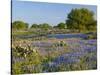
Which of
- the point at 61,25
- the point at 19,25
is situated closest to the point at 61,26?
the point at 61,25

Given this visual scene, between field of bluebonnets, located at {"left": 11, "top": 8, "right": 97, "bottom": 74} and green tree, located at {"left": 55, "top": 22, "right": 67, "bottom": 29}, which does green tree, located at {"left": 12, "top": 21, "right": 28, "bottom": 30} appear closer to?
field of bluebonnets, located at {"left": 11, "top": 8, "right": 97, "bottom": 74}

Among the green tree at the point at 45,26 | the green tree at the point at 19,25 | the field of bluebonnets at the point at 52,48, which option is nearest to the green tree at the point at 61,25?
the field of bluebonnets at the point at 52,48

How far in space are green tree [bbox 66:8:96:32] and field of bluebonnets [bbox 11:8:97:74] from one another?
1 cm

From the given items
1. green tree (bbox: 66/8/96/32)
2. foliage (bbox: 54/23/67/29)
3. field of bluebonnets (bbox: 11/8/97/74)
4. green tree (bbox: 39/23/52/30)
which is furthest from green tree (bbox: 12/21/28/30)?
green tree (bbox: 66/8/96/32)

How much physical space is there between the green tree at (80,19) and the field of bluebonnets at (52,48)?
14 millimetres

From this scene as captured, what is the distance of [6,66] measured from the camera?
2.49 meters

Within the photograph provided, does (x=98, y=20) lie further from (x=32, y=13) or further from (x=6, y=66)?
(x=6, y=66)

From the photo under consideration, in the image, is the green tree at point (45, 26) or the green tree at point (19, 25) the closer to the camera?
the green tree at point (19, 25)

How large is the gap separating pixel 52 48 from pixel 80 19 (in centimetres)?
51

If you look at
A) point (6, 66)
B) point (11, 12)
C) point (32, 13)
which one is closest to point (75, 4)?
point (32, 13)

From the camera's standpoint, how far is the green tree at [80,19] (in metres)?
2.77

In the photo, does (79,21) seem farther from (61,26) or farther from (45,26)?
(45,26)

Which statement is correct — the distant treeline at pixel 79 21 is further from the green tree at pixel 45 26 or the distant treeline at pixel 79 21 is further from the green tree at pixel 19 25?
the green tree at pixel 19 25

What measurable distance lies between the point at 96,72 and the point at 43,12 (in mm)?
1009
